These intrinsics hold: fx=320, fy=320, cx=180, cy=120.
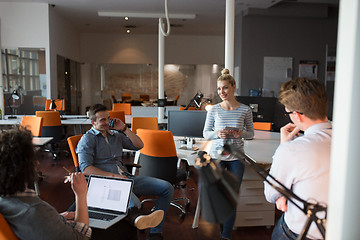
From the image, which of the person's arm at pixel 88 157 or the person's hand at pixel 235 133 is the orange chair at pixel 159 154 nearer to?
the person's arm at pixel 88 157

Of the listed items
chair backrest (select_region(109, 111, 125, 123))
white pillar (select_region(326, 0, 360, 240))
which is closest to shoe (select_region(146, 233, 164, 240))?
white pillar (select_region(326, 0, 360, 240))

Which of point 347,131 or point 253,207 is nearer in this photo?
point 347,131

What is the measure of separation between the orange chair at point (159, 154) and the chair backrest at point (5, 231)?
204 centimetres

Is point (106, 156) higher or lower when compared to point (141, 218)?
higher

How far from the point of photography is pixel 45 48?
938 centimetres

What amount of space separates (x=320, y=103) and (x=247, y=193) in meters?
2.14

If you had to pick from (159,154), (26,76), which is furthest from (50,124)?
(26,76)

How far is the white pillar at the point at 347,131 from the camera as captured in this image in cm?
66

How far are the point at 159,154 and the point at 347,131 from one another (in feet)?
9.10

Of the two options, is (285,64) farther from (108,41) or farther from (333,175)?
(333,175)

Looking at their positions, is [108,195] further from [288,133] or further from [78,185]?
[288,133]

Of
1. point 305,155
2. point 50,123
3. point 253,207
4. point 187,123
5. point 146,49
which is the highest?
point 146,49

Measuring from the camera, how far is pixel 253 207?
11.0 feet

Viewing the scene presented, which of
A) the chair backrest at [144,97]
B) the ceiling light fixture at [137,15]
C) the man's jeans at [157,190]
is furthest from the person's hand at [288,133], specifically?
the chair backrest at [144,97]
